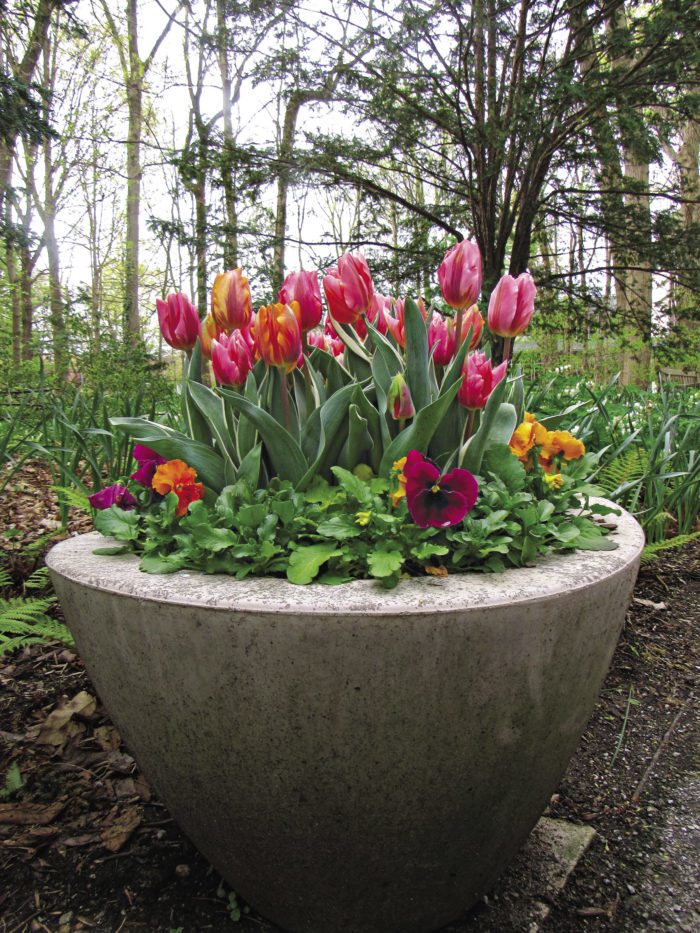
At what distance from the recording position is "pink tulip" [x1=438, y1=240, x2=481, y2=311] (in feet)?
3.40

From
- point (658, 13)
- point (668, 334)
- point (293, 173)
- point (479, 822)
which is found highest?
point (658, 13)

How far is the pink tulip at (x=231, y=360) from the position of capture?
109cm

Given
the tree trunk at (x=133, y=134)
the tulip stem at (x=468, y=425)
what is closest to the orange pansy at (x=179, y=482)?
the tulip stem at (x=468, y=425)

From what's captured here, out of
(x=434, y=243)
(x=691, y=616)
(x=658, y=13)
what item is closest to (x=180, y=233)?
(x=434, y=243)

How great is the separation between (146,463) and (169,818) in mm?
760

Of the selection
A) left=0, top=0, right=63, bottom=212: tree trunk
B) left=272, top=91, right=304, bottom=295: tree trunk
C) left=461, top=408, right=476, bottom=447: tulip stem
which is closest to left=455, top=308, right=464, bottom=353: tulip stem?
left=461, top=408, right=476, bottom=447: tulip stem

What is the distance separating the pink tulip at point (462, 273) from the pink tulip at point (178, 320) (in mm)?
491

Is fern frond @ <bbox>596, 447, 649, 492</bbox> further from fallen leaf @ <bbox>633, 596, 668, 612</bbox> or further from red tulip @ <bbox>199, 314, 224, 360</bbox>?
red tulip @ <bbox>199, 314, 224, 360</bbox>

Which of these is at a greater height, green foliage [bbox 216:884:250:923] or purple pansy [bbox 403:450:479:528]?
purple pansy [bbox 403:450:479:528]

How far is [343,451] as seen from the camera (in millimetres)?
1117

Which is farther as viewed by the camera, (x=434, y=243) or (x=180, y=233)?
(x=434, y=243)

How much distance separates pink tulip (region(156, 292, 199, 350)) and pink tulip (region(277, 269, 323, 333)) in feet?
0.66

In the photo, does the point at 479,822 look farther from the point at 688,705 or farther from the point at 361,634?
the point at 688,705

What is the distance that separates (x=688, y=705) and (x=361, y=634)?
149cm
